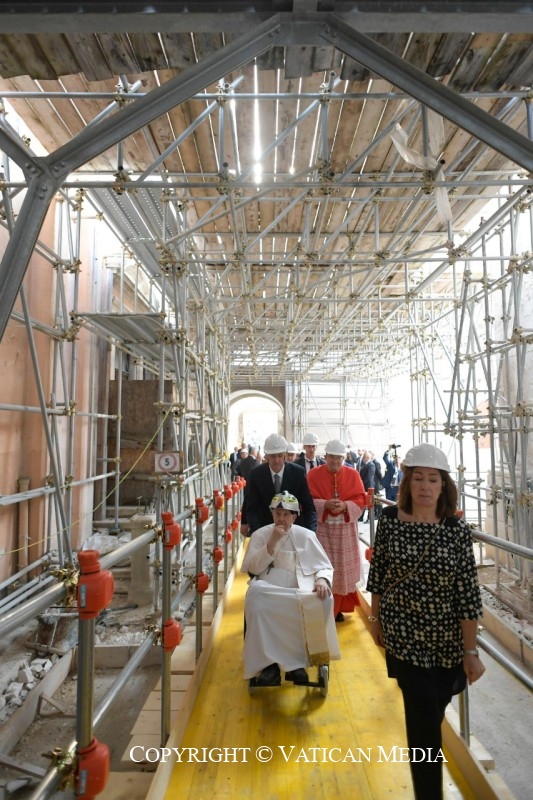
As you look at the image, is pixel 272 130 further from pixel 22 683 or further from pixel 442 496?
pixel 22 683

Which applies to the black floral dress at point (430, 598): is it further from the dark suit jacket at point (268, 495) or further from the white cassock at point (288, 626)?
the dark suit jacket at point (268, 495)

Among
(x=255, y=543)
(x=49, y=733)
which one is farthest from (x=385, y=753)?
(x=49, y=733)

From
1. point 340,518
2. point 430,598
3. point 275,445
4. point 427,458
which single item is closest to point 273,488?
point 275,445

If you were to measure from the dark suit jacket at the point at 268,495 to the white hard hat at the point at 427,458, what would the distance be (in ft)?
6.78

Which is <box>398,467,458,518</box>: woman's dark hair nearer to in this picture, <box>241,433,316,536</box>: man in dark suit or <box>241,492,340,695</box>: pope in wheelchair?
<box>241,492,340,695</box>: pope in wheelchair

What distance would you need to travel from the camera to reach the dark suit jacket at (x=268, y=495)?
422 cm

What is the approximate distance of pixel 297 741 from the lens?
271cm

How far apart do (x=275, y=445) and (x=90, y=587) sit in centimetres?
304

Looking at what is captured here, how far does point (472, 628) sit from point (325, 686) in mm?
1516

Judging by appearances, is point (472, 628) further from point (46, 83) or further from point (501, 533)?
point (501, 533)

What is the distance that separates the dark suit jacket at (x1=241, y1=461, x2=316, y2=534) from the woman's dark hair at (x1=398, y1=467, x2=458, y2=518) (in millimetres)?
2026

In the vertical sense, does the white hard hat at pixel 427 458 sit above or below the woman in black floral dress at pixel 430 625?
above

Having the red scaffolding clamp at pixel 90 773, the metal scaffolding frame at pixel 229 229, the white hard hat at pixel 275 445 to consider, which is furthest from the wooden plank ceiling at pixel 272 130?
the red scaffolding clamp at pixel 90 773

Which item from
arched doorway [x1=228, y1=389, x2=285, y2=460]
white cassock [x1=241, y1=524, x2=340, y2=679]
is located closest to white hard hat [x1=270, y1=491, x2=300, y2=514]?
white cassock [x1=241, y1=524, x2=340, y2=679]
